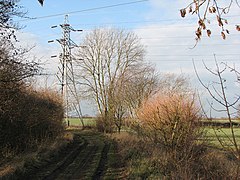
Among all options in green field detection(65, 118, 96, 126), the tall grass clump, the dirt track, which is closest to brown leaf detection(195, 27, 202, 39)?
the dirt track

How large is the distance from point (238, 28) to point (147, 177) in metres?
10.9

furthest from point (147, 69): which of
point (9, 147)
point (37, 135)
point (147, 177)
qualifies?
point (147, 177)

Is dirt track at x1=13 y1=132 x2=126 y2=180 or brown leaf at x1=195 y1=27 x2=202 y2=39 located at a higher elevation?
brown leaf at x1=195 y1=27 x2=202 y2=39

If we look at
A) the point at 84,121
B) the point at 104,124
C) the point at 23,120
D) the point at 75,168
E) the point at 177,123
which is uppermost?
the point at 84,121

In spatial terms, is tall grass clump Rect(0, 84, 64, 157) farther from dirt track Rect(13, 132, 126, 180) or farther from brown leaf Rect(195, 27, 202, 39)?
brown leaf Rect(195, 27, 202, 39)

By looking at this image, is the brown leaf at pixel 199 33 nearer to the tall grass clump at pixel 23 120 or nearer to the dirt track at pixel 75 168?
the dirt track at pixel 75 168

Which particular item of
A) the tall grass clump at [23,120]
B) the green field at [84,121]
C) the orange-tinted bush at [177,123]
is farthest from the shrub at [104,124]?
the orange-tinted bush at [177,123]

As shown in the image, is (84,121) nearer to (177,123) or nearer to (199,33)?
(177,123)

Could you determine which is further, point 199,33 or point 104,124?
point 104,124

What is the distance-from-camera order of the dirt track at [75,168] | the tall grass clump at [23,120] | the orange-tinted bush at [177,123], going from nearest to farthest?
1. the orange-tinted bush at [177,123]
2. the dirt track at [75,168]
3. the tall grass clump at [23,120]

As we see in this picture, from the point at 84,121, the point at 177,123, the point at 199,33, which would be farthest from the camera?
the point at 84,121

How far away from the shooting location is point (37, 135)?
22.9 m

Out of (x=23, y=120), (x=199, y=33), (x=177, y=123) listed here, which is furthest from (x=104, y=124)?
(x=199, y=33)

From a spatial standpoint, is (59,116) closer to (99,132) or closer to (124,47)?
(99,132)
